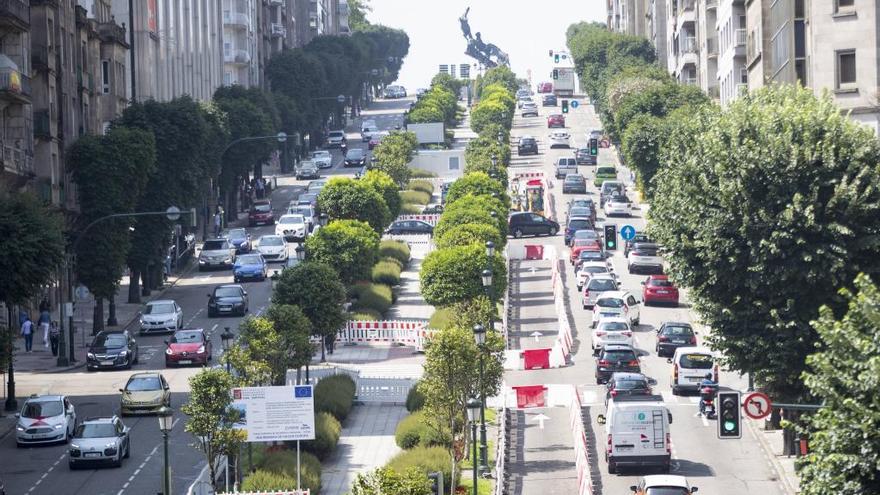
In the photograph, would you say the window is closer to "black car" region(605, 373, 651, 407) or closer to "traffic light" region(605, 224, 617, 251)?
"black car" region(605, 373, 651, 407)

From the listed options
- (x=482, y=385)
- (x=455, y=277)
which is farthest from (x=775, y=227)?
(x=455, y=277)

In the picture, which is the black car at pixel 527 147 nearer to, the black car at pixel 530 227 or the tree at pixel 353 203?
the black car at pixel 530 227

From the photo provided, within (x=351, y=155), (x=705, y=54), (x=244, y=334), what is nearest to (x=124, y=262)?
(x=244, y=334)

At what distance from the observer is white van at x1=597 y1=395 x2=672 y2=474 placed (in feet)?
174

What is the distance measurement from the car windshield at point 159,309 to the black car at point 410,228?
30.7 m

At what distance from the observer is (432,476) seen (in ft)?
146

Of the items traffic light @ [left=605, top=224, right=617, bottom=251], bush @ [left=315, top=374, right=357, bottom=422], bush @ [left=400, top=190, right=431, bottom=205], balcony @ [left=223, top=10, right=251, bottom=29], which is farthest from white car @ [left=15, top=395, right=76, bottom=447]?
balcony @ [left=223, top=10, right=251, bottom=29]

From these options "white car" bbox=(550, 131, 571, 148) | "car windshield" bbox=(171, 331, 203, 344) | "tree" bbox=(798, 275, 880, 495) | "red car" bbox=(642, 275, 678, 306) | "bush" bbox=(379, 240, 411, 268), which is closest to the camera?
"tree" bbox=(798, 275, 880, 495)

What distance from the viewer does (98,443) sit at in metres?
56.3

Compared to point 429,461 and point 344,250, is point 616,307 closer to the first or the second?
point 344,250

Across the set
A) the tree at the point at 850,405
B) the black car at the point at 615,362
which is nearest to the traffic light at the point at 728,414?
the tree at the point at 850,405

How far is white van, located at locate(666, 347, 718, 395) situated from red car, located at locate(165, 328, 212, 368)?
18.5 metres

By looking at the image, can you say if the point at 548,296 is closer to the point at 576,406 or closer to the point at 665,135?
the point at 665,135

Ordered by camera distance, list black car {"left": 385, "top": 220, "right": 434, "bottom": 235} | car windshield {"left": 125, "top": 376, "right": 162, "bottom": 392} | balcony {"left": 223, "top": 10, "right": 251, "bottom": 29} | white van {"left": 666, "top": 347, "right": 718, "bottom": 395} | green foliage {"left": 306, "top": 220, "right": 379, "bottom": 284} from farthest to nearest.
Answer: balcony {"left": 223, "top": 10, "right": 251, "bottom": 29}, black car {"left": 385, "top": 220, "right": 434, "bottom": 235}, green foliage {"left": 306, "top": 220, "right": 379, "bottom": 284}, white van {"left": 666, "top": 347, "right": 718, "bottom": 395}, car windshield {"left": 125, "top": 376, "right": 162, "bottom": 392}
